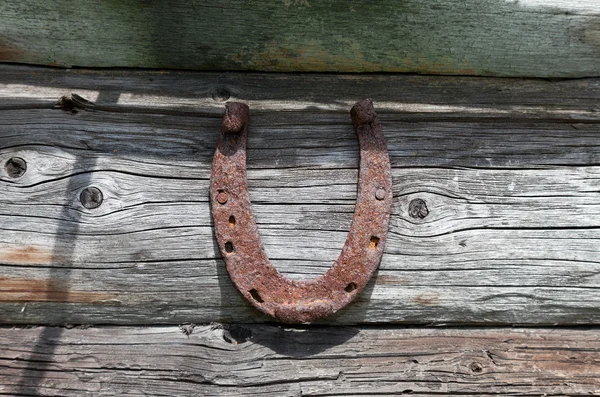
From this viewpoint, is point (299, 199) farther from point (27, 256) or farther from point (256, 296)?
point (27, 256)

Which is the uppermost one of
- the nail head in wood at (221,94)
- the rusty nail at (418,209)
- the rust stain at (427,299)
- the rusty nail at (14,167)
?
the nail head in wood at (221,94)

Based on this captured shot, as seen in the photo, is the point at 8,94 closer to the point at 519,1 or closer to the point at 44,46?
the point at 44,46

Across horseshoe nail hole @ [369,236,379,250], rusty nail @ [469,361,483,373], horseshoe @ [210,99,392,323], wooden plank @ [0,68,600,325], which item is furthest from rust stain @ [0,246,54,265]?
rusty nail @ [469,361,483,373]

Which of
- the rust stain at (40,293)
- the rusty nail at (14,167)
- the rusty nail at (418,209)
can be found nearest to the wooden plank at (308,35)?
the rusty nail at (14,167)

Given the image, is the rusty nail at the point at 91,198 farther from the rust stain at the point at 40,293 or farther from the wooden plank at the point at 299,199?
the rust stain at the point at 40,293

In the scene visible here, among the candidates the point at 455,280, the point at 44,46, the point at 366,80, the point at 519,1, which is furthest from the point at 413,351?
the point at 44,46
